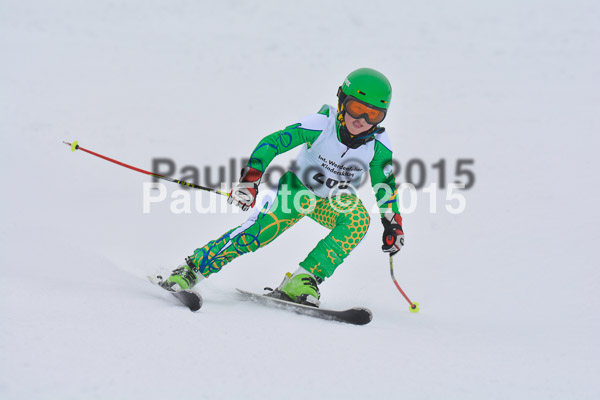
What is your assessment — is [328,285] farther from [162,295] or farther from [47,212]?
[47,212]

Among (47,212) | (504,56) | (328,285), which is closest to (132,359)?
(328,285)

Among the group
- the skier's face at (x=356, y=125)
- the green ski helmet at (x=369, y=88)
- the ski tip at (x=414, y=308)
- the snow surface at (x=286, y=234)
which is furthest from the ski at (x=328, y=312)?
the green ski helmet at (x=369, y=88)

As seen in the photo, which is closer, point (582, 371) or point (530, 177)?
point (582, 371)

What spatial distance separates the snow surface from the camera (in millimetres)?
2377

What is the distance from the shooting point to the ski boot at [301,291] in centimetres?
350

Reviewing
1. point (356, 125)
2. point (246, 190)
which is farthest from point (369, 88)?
point (246, 190)

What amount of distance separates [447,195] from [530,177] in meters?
1.04

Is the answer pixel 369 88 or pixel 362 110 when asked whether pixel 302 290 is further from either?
pixel 369 88

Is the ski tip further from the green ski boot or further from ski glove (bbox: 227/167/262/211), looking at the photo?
ski glove (bbox: 227/167/262/211)

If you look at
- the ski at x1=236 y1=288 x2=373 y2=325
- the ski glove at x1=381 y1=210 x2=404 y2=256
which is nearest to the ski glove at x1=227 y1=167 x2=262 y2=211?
the ski at x1=236 y1=288 x2=373 y2=325

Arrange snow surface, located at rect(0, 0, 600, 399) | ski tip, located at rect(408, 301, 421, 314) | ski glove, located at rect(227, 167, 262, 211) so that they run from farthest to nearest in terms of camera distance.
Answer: ski tip, located at rect(408, 301, 421, 314) → ski glove, located at rect(227, 167, 262, 211) → snow surface, located at rect(0, 0, 600, 399)

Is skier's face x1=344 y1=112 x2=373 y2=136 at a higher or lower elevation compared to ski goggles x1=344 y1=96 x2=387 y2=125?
lower

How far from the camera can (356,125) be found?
349 centimetres

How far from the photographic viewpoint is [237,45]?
9664 millimetres
